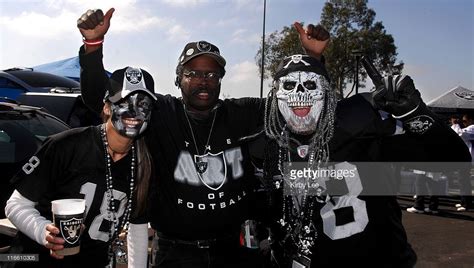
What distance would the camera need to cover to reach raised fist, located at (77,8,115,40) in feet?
9.55

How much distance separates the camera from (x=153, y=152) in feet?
9.99

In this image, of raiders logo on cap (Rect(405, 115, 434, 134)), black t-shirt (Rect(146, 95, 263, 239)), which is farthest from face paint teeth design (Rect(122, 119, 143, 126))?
raiders logo on cap (Rect(405, 115, 434, 134))

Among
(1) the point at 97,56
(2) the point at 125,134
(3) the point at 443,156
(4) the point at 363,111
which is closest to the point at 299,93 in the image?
(4) the point at 363,111

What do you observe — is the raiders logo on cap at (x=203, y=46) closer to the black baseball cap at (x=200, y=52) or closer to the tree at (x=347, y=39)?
the black baseball cap at (x=200, y=52)

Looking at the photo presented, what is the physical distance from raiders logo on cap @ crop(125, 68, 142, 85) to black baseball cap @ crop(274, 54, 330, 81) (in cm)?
92

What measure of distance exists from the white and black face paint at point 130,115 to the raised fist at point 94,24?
60 cm

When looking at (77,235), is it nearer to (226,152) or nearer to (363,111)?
(226,152)

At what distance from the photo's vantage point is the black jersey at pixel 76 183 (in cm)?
250

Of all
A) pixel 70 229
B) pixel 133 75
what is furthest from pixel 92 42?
pixel 70 229

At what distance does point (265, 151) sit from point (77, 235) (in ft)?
4.17

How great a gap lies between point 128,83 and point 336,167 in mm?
1431

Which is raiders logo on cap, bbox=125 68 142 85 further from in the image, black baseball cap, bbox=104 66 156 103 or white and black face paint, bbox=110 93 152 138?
white and black face paint, bbox=110 93 152 138

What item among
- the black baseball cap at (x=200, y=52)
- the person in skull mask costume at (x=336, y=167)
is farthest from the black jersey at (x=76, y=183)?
the person in skull mask costume at (x=336, y=167)

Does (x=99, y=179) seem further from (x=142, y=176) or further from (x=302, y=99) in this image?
(x=302, y=99)
